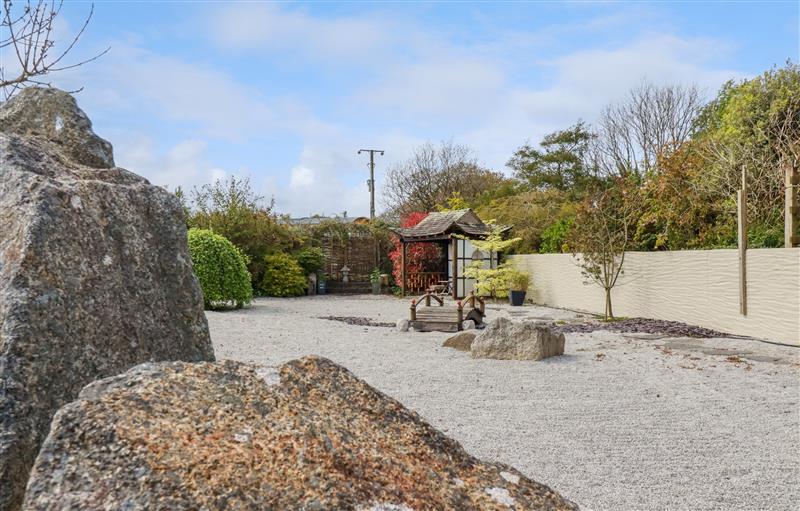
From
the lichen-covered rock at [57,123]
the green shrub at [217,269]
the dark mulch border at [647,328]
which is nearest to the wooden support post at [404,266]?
the green shrub at [217,269]

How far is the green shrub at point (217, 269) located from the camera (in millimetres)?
16219

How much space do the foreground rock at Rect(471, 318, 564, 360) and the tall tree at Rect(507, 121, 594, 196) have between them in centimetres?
2467

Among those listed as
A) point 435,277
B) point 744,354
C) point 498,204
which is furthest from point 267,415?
point 498,204

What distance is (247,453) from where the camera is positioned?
164 cm

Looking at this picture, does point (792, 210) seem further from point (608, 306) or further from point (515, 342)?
point (515, 342)

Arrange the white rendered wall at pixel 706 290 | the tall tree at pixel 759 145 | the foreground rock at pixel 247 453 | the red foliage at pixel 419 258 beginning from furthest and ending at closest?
the red foliage at pixel 419 258 < the tall tree at pixel 759 145 < the white rendered wall at pixel 706 290 < the foreground rock at pixel 247 453

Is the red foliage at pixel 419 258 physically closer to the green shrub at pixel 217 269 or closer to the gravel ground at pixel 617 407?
the green shrub at pixel 217 269

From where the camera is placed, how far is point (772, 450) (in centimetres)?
495

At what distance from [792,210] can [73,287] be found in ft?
40.0

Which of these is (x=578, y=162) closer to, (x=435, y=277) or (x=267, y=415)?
(x=435, y=277)

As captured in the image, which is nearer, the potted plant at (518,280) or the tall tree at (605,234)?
the tall tree at (605,234)

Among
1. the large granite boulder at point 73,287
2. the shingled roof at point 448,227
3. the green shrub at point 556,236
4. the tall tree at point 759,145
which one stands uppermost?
the tall tree at point 759,145

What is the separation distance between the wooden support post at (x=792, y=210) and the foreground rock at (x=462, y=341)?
6.06 m

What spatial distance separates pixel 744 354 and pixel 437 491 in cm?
937
